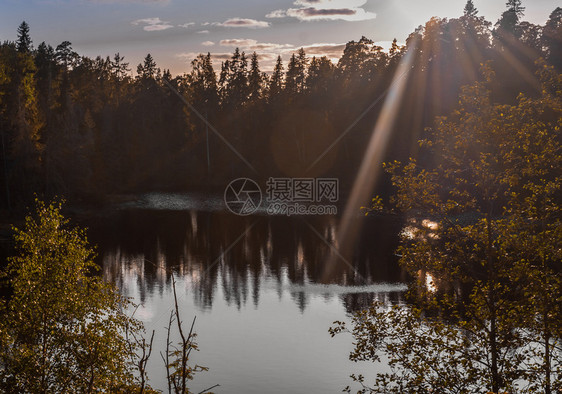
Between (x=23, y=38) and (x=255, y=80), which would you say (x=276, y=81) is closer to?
(x=255, y=80)

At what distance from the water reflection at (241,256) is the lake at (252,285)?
0.11m

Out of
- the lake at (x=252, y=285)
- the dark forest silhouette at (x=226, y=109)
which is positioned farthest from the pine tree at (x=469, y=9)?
the lake at (x=252, y=285)

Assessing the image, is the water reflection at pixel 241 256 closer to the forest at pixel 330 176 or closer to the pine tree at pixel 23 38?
the forest at pixel 330 176

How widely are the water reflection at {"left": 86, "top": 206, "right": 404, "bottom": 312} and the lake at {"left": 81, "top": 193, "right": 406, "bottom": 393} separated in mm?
109

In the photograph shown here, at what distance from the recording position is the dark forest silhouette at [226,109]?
81.6m

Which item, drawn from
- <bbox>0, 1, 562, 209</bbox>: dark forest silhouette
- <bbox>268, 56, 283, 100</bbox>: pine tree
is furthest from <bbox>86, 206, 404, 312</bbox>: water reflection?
<bbox>268, 56, 283, 100</bbox>: pine tree

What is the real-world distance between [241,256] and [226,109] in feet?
243

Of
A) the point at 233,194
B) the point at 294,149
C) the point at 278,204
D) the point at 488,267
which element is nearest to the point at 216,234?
the point at 278,204

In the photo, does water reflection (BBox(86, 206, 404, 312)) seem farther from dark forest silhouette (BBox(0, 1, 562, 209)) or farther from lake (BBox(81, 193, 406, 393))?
dark forest silhouette (BBox(0, 1, 562, 209))

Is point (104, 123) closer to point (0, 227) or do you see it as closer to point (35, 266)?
point (0, 227)

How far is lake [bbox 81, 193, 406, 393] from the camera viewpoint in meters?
32.1

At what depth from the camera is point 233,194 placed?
102 meters

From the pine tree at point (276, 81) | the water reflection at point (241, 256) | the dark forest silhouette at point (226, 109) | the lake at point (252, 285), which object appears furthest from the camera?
the pine tree at point (276, 81)

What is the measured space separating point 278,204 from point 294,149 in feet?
77.1
